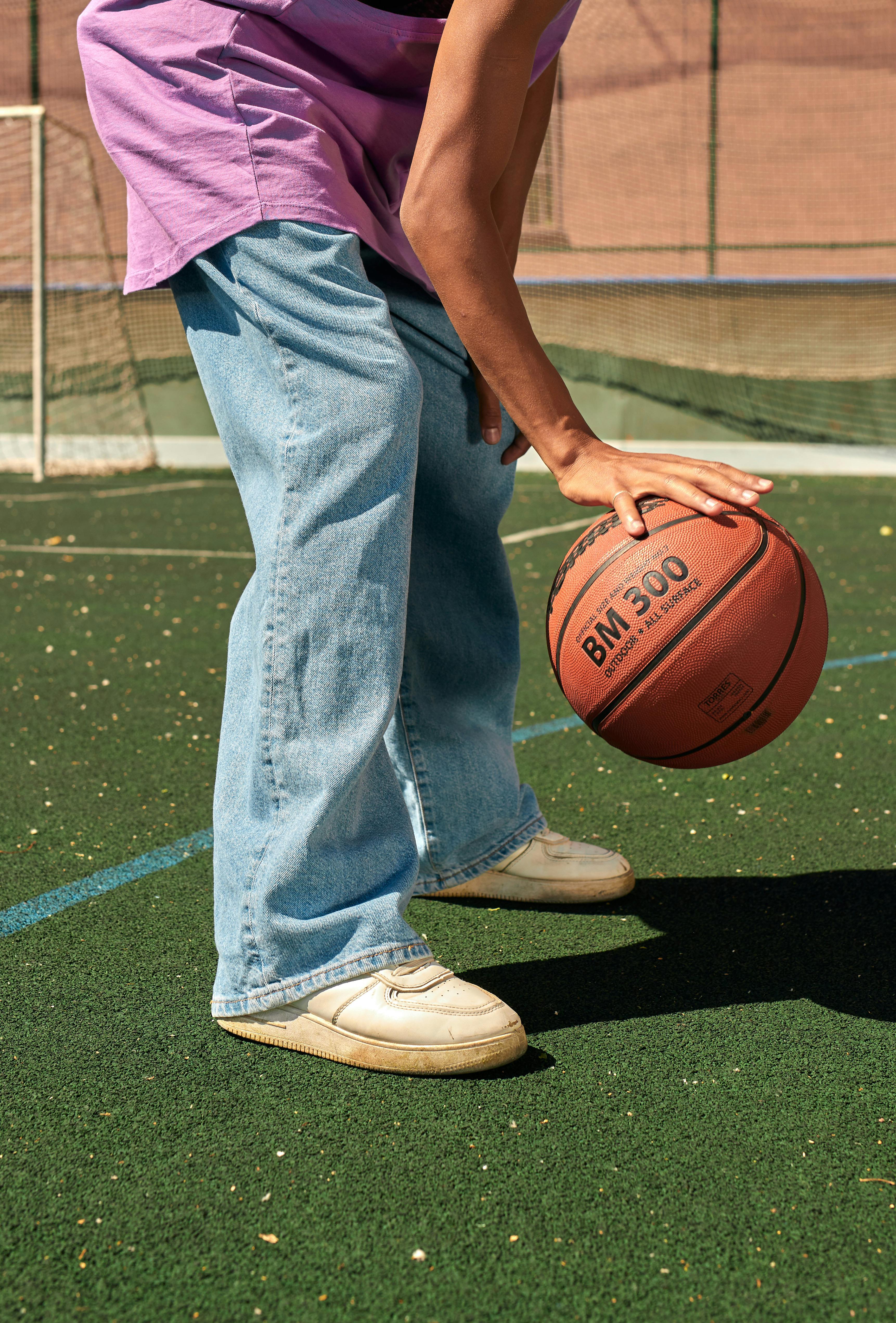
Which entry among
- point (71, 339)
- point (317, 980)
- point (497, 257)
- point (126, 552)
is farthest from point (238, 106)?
point (71, 339)

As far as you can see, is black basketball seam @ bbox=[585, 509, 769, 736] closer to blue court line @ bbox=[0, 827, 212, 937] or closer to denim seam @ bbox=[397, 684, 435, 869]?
denim seam @ bbox=[397, 684, 435, 869]

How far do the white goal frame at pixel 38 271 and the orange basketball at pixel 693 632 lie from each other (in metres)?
9.95

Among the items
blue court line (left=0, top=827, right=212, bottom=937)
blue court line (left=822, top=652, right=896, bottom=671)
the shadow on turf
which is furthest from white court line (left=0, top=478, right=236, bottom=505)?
the shadow on turf

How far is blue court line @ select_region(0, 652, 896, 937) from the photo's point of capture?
98.3 inches

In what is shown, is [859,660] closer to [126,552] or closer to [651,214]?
[126,552]

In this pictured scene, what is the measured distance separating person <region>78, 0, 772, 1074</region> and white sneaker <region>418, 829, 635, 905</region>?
57 centimetres

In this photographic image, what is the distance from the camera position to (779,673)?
2.17m

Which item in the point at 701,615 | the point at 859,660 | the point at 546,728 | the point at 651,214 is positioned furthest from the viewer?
the point at 651,214

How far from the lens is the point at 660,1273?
147 centimetres

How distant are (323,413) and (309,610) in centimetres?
29

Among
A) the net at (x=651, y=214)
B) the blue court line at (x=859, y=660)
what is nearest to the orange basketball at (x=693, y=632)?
the blue court line at (x=859, y=660)

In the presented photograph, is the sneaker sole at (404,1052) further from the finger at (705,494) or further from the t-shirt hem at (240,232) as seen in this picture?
the t-shirt hem at (240,232)

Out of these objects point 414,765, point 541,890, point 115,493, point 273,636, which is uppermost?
point 273,636

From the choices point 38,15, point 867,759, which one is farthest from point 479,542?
A: point 38,15
